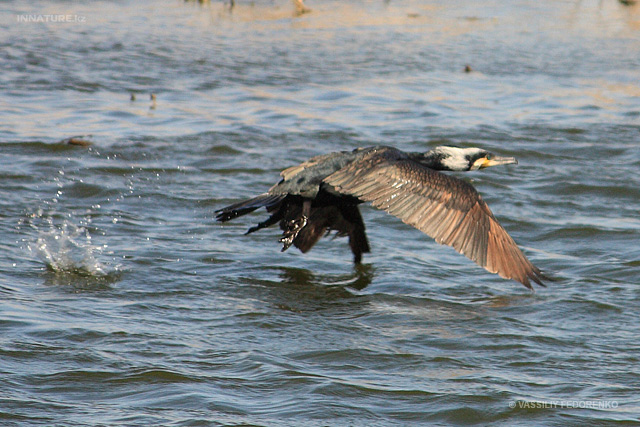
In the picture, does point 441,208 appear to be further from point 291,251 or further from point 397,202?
point 291,251

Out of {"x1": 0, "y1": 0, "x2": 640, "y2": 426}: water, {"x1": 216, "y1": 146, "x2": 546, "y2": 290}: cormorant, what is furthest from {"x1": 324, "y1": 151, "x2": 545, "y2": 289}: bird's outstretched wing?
{"x1": 0, "y1": 0, "x2": 640, "y2": 426}: water

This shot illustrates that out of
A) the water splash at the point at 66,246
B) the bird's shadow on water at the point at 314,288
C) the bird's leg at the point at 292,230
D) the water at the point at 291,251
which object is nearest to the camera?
the water at the point at 291,251

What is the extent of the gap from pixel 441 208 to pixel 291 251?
4.82 ft

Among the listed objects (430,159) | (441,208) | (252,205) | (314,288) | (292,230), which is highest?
(430,159)

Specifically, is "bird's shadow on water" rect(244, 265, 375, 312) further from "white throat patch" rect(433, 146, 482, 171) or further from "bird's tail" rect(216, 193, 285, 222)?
"white throat patch" rect(433, 146, 482, 171)

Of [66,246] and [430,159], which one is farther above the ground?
[430,159]

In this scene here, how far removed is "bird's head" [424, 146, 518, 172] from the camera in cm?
589

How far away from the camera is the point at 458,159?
591cm

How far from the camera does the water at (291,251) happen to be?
411 centimetres

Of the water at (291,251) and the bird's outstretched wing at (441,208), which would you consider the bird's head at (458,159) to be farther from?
the water at (291,251)

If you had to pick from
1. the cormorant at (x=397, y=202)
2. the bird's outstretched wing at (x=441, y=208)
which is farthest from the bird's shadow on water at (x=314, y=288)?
the bird's outstretched wing at (x=441, y=208)

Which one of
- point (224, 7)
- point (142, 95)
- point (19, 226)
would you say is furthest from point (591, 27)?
point (19, 226)

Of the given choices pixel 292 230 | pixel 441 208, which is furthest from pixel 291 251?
pixel 441 208

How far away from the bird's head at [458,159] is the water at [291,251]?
654 millimetres
